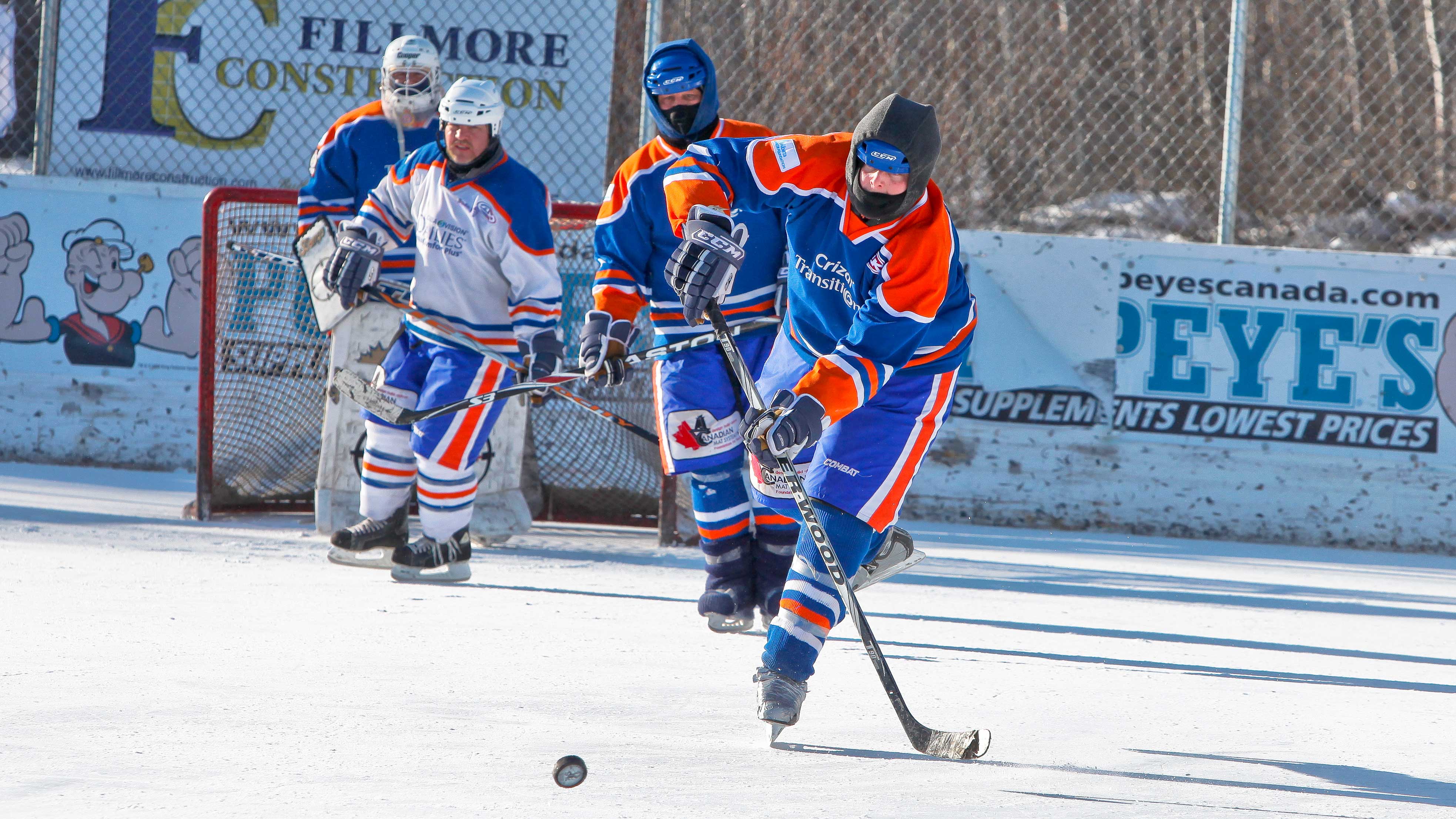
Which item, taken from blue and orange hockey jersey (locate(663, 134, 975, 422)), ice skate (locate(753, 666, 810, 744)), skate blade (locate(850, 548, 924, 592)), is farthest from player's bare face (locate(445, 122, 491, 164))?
ice skate (locate(753, 666, 810, 744))

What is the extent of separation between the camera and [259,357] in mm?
5789

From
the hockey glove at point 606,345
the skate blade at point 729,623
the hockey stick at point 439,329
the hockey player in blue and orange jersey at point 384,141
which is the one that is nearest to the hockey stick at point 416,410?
the hockey stick at point 439,329

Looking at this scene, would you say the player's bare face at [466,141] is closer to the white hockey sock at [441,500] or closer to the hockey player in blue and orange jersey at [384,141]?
the hockey player in blue and orange jersey at [384,141]

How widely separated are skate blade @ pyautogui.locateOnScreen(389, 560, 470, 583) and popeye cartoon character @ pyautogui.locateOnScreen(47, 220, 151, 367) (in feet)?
8.60

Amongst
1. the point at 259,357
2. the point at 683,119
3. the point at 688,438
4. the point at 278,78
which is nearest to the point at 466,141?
the point at 683,119

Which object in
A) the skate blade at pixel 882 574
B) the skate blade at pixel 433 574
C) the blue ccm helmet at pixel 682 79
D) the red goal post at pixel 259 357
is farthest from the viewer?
the red goal post at pixel 259 357

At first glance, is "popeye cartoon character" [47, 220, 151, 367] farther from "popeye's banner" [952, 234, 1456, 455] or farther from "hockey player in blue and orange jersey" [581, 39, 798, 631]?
"popeye's banner" [952, 234, 1456, 455]

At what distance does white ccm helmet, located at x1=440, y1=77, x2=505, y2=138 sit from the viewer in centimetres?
451

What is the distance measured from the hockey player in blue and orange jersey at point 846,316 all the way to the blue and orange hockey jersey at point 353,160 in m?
2.08

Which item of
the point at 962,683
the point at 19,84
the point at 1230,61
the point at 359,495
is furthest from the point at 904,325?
the point at 19,84

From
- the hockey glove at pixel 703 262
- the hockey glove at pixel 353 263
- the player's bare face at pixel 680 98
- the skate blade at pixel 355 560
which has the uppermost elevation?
→ the player's bare face at pixel 680 98

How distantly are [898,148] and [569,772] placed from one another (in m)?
1.48

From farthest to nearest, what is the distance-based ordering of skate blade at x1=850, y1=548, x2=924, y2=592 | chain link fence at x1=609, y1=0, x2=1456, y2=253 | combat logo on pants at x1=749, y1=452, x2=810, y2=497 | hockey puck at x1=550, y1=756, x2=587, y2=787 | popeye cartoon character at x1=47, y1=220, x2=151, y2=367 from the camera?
chain link fence at x1=609, y1=0, x2=1456, y2=253
popeye cartoon character at x1=47, y1=220, x2=151, y2=367
combat logo on pants at x1=749, y1=452, x2=810, y2=497
skate blade at x1=850, y1=548, x2=924, y2=592
hockey puck at x1=550, y1=756, x2=587, y2=787

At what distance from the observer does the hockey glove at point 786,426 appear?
2.83 meters
